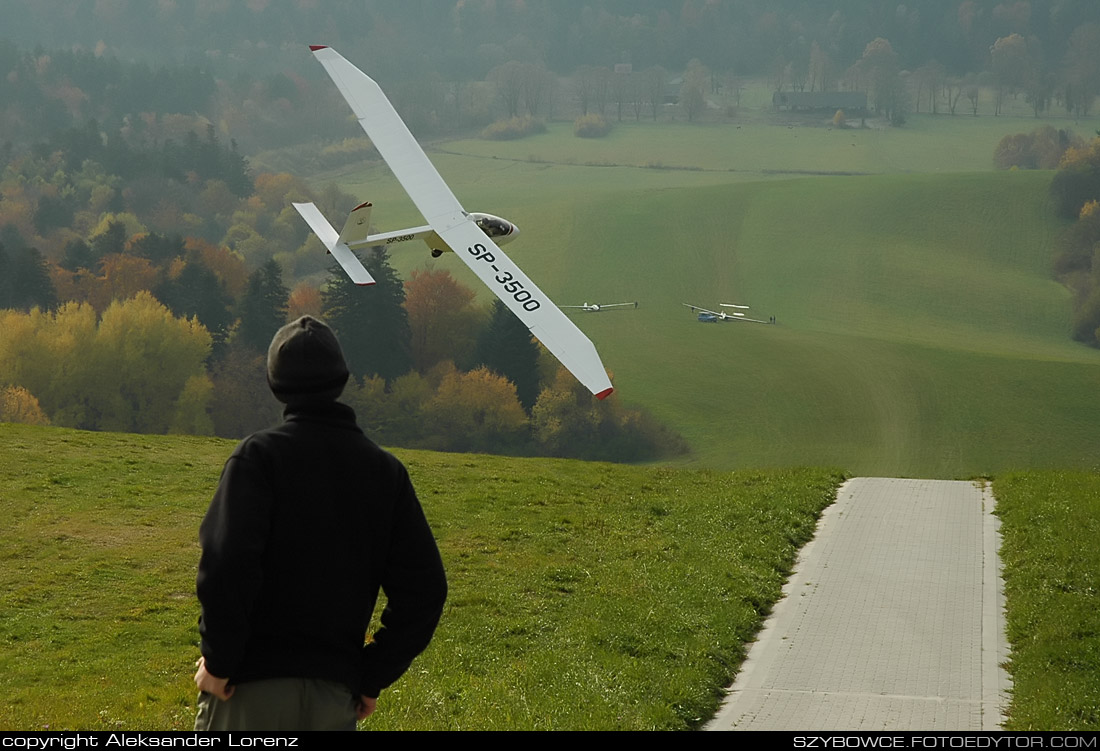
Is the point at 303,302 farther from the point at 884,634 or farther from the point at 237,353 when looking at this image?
the point at 884,634

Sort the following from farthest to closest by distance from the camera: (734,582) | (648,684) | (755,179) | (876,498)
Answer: (755,179)
(876,498)
(734,582)
(648,684)

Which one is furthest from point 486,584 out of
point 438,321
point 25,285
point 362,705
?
point 25,285

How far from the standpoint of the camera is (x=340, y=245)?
879 inches

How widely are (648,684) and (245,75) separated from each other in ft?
675

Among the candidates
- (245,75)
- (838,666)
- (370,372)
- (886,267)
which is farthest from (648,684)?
(245,75)

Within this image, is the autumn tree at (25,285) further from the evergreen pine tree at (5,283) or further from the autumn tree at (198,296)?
the autumn tree at (198,296)

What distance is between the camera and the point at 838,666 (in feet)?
34.9

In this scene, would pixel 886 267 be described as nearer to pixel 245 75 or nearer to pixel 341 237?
pixel 341 237

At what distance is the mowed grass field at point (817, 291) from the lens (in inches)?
3290

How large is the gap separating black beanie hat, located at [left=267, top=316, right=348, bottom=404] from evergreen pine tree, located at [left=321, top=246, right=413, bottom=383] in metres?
85.6

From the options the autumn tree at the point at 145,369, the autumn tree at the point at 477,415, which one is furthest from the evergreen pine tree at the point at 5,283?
the autumn tree at the point at 477,415

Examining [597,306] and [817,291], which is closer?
[597,306]

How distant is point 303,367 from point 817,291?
109m

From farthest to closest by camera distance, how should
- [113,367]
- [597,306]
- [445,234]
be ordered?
[597,306] → [113,367] → [445,234]
